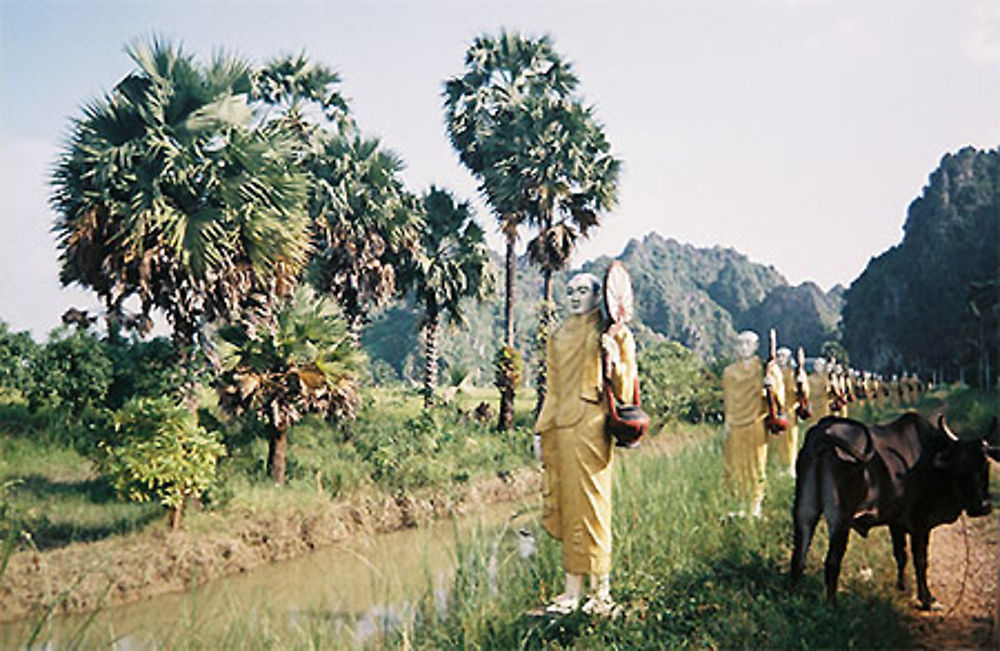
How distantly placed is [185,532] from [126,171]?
16.3 ft

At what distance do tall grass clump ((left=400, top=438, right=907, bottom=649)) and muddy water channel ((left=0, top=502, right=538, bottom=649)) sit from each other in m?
0.21

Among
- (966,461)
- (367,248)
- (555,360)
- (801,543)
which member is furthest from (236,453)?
(966,461)

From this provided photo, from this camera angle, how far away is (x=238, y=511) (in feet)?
32.3

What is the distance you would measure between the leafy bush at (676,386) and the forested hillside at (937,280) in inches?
600

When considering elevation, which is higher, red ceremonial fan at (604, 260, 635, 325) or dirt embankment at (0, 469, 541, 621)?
red ceremonial fan at (604, 260, 635, 325)

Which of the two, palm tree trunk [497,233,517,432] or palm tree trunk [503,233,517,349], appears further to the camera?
palm tree trunk [503,233,517,349]

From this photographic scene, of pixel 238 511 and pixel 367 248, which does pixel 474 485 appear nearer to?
pixel 238 511

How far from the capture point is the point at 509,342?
20.1 metres

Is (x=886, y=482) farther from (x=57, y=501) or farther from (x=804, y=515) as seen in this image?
(x=57, y=501)

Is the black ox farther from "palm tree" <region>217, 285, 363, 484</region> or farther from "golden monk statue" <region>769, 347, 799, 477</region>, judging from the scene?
"palm tree" <region>217, 285, 363, 484</region>

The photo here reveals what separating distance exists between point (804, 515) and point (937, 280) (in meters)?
43.4

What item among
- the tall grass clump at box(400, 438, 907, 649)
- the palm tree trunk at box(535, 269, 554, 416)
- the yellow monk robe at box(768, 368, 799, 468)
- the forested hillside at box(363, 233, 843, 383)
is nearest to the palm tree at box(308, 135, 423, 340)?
the palm tree trunk at box(535, 269, 554, 416)

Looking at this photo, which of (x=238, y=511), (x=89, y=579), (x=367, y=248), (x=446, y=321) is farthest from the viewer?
(x=446, y=321)

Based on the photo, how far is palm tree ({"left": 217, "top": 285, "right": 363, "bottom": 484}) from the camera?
1091cm
